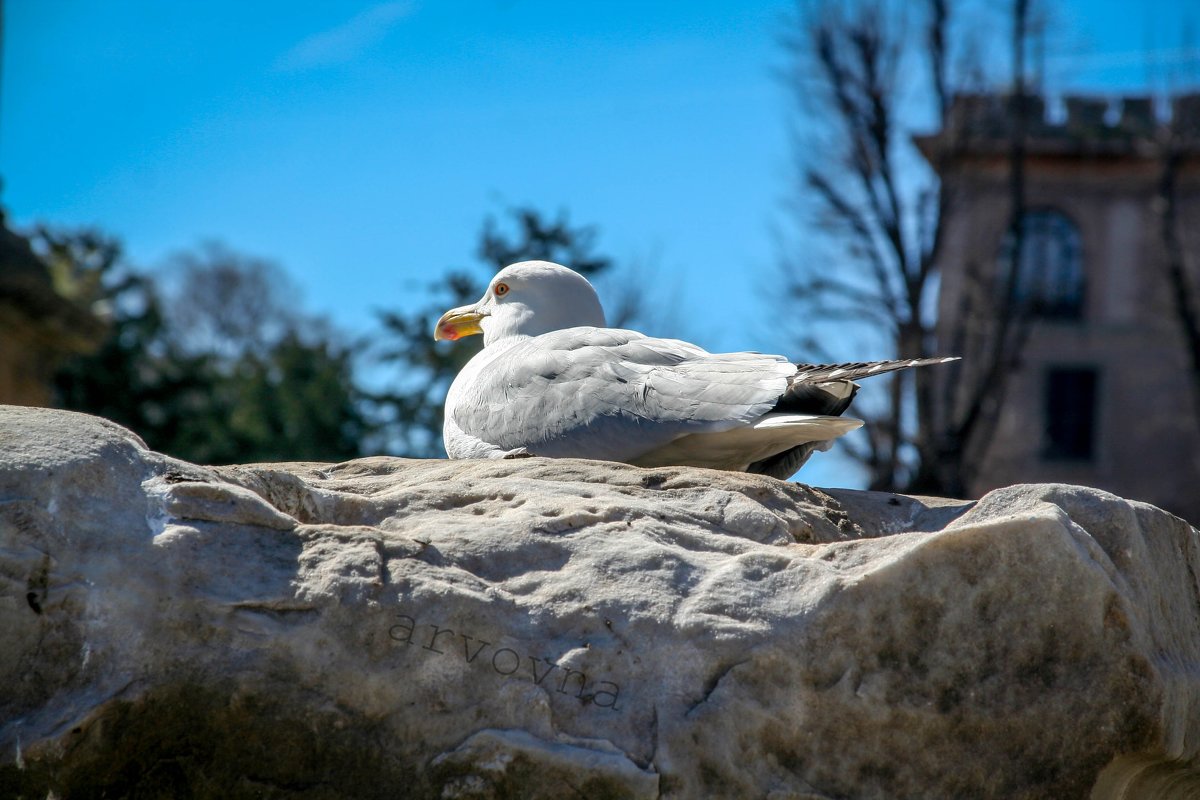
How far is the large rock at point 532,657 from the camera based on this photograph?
10.6 feet

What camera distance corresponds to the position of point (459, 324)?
20.5ft

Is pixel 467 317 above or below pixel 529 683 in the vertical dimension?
above

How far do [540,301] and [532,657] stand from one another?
263 centimetres

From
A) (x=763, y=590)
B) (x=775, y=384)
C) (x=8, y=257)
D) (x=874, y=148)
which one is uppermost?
(x=874, y=148)

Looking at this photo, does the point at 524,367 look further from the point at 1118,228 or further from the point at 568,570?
the point at 1118,228

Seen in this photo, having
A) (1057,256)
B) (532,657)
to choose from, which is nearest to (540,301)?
(532,657)

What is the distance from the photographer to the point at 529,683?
132 inches

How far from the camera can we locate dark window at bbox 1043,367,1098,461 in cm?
3005

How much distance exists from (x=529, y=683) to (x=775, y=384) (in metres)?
1.57

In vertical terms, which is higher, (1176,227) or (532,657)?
(1176,227)

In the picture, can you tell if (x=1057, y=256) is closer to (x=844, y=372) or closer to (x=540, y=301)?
(x=540, y=301)

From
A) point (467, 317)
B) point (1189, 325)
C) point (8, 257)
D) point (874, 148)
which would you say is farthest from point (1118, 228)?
point (467, 317)

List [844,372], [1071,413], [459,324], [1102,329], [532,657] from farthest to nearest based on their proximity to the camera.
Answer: [1071,413] → [1102,329] → [459,324] → [844,372] → [532,657]

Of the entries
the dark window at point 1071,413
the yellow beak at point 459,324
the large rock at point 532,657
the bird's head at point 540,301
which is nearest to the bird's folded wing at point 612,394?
the bird's head at point 540,301
